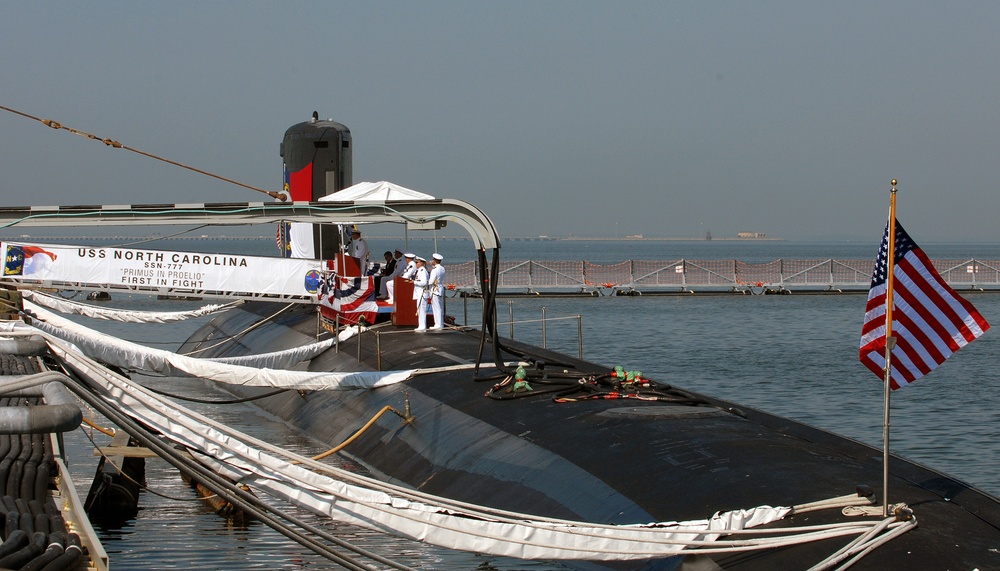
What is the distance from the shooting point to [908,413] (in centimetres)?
2164

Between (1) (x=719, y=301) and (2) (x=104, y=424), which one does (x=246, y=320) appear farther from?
(1) (x=719, y=301)

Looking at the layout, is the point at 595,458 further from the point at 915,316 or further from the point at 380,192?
the point at 380,192

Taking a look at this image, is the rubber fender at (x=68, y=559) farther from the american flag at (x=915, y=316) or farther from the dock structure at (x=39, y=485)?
the american flag at (x=915, y=316)

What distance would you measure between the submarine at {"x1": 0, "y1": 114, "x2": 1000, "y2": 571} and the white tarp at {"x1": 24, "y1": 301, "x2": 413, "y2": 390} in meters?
0.26

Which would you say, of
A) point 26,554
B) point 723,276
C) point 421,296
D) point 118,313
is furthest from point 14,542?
point 723,276

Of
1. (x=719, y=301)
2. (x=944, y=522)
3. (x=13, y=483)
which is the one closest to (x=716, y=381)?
(x=944, y=522)

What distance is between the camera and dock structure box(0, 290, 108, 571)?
14.8 ft

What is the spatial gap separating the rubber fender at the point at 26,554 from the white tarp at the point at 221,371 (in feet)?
29.6

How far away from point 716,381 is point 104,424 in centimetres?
1488

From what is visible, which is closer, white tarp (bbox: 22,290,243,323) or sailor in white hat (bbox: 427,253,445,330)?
sailor in white hat (bbox: 427,253,445,330)

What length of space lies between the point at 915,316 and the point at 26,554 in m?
6.13

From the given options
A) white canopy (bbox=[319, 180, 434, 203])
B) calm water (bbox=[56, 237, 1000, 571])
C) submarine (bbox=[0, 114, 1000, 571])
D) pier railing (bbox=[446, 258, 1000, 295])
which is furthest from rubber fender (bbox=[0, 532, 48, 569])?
pier railing (bbox=[446, 258, 1000, 295])

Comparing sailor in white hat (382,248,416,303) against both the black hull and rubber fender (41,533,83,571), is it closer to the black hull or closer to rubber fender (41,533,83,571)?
the black hull

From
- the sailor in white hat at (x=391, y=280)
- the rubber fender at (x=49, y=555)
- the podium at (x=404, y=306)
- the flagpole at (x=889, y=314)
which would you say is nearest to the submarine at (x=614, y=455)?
the flagpole at (x=889, y=314)
